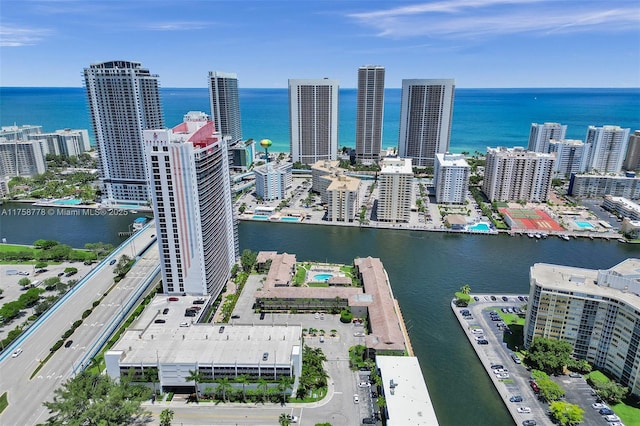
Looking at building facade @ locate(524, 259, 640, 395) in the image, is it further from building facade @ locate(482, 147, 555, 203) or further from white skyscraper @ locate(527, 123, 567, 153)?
white skyscraper @ locate(527, 123, 567, 153)

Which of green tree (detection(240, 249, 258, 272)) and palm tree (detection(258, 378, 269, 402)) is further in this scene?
green tree (detection(240, 249, 258, 272))

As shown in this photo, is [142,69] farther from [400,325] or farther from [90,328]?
[400,325]

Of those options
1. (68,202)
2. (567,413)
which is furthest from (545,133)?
(68,202)

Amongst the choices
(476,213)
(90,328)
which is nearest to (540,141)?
(476,213)

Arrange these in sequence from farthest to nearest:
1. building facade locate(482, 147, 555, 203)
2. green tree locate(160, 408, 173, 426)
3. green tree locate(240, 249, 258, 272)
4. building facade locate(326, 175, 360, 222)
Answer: building facade locate(482, 147, 555, 203) < building facade locate(326, 175, 360, 222) < green tree locate(240, 249, 258, 272) < green tree locate(160, 408, 173, 426)

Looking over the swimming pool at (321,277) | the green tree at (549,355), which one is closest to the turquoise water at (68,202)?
the swimming pool at (321,277)

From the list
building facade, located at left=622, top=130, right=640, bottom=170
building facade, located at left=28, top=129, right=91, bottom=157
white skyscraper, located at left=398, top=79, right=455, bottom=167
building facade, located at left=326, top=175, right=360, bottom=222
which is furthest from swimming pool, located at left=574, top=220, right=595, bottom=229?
building facade, located at left=28, top=129, right=91, bottom=157

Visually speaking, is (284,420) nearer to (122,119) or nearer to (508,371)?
(508,371)

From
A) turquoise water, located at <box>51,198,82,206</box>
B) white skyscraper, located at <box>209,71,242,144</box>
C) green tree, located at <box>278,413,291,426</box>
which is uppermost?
white skyscraper, located at <box>209,71,242,144</box>

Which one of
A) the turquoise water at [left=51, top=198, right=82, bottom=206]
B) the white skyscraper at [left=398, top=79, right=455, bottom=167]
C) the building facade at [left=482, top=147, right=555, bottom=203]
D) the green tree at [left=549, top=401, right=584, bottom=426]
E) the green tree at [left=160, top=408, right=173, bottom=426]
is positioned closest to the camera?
the green tree at [left=160, top=408, right=173, bottom=426]
